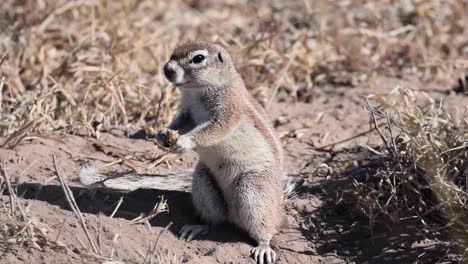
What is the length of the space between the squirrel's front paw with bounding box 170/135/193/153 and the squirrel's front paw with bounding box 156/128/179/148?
0.03 meters

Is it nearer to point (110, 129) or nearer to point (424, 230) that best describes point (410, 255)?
point (424, 230)

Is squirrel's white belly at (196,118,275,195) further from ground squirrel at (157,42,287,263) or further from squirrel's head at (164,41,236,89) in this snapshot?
squirrel's head at (164,41,236,89)

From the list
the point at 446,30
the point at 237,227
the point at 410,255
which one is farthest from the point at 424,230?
the point at 446,30

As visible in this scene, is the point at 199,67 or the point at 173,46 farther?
the point at 173,46

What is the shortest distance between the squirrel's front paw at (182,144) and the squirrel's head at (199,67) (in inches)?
13.3

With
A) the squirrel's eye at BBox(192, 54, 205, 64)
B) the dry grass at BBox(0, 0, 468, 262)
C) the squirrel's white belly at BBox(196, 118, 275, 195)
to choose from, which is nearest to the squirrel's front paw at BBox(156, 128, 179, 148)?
the squirrel's white belly at BBox(196, 118, 275, 195)

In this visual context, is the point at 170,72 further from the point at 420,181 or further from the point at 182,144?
the point at 420,181

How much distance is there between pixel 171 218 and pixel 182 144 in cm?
67

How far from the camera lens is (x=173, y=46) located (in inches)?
307

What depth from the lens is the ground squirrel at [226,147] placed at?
5.13 meters

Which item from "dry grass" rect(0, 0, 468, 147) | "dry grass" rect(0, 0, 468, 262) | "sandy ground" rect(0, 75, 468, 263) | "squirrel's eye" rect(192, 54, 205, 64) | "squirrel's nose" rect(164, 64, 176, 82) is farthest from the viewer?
"dry grass" rect(0, 0, 468, 147)

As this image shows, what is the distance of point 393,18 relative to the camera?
855 cm

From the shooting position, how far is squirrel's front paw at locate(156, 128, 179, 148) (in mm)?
5074

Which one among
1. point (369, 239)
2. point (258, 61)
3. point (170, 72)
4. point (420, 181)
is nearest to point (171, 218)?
point (170, 72)
